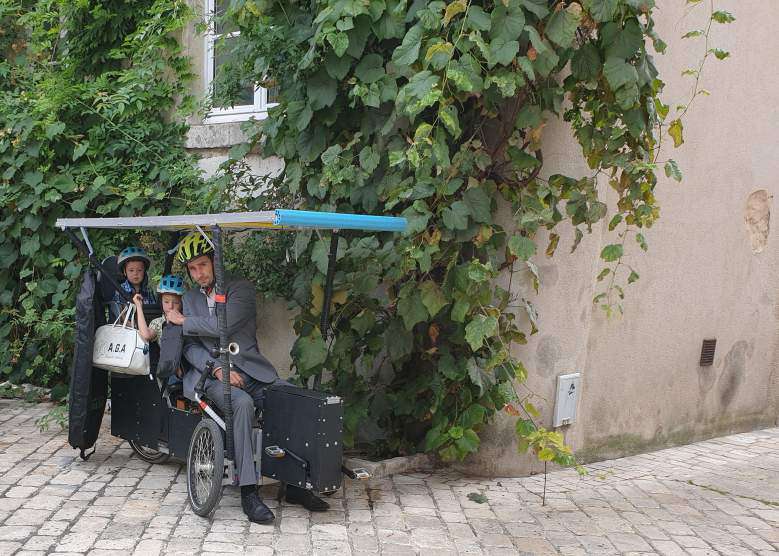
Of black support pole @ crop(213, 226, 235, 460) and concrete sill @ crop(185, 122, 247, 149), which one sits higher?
concrete sill @ crop(185, 122, 247, 149)

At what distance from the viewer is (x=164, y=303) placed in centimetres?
603

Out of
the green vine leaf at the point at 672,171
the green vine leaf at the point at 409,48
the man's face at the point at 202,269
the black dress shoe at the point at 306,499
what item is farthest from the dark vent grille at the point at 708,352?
the man's face at the point at 202,269

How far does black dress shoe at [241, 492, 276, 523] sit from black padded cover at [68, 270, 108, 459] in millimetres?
1464

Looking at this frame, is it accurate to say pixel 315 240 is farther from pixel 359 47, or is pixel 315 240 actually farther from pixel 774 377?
pixel 774 377

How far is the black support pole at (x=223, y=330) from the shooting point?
4.98 meters

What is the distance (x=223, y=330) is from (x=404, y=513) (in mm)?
1518

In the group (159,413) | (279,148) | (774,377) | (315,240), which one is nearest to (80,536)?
(159,413)

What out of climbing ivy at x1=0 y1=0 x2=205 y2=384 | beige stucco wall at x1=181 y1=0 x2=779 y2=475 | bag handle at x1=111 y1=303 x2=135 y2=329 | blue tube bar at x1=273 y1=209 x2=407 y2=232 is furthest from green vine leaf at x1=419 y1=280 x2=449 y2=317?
climbing ivy at x1=0 y1=0 x2=205 y2=384

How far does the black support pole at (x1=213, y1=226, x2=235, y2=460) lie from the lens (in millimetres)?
4977

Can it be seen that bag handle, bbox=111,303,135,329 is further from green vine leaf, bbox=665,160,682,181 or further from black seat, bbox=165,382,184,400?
green vine leaf, bbox=665,160,682,181

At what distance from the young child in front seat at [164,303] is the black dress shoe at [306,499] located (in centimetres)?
136

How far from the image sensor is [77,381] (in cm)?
611

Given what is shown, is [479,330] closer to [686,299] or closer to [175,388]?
[175,388]

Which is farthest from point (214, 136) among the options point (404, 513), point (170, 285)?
point (404, 513)
